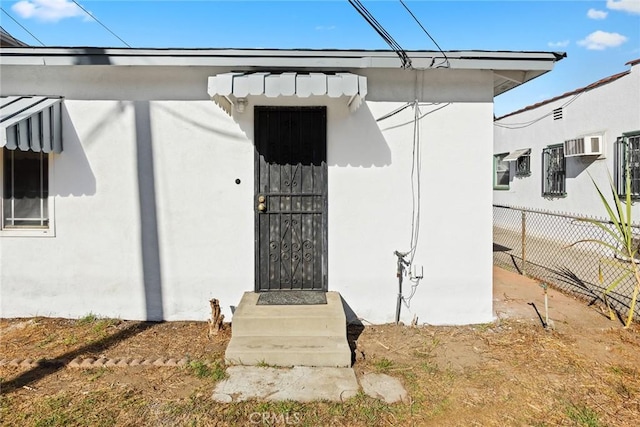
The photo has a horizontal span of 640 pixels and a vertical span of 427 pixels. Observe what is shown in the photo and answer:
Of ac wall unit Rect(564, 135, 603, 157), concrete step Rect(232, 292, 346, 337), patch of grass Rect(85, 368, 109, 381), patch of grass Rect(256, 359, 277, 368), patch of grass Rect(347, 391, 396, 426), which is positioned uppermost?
ac wall unit Rect(564, 135, 603, 157)

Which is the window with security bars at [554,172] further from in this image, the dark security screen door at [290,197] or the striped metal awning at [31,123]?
the striped metal awning at [31,123]

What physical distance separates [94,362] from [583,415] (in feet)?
14.4

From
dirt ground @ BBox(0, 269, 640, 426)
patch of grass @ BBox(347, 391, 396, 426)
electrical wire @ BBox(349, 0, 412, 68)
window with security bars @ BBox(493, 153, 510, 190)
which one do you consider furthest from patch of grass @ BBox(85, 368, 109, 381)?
window with security bars @ BBox(493, 153, 510, 190)

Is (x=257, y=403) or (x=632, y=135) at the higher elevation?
(x=632, y=135)

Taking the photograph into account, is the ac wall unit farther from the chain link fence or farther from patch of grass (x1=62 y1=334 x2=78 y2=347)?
patch of grass (x1=62 y1=334 x2=78 y2=347)

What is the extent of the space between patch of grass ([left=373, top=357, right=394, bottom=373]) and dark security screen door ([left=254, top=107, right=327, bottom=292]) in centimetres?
127

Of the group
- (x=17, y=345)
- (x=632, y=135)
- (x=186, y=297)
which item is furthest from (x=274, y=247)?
(x=632, y=135)

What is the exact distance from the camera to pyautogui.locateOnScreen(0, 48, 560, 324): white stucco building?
4.80 m

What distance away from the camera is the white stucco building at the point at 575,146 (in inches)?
318

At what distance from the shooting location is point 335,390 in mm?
3309

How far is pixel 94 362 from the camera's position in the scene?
12.3ft

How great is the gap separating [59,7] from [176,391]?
937 cm

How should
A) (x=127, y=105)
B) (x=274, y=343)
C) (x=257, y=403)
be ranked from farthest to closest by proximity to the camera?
(x=127, y=105)
(x=274, y=343)
(x=257, y=403)

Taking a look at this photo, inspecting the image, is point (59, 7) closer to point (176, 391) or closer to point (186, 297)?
point (186, 297)
